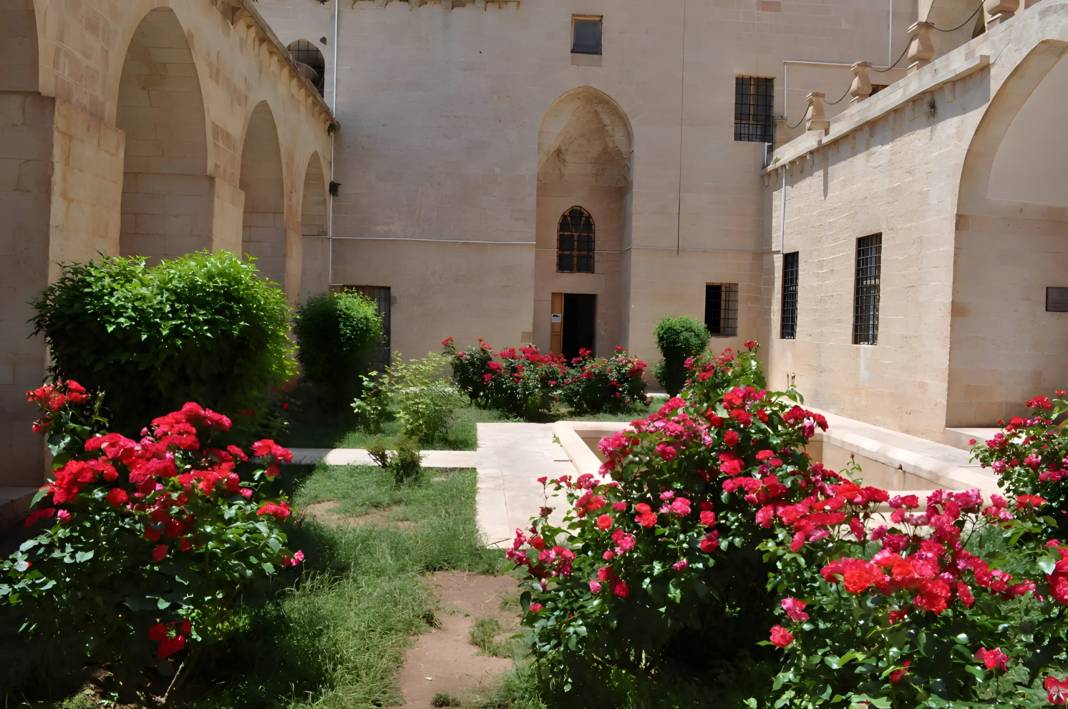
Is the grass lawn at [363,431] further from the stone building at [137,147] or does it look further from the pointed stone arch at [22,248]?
the pointed stone arch at [22,248]

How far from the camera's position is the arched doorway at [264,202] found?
521 inches

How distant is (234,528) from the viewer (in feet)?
10.4

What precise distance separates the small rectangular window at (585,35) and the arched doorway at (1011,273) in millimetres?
9509

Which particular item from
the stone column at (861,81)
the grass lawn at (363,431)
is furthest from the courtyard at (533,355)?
the stone column at (861,81)

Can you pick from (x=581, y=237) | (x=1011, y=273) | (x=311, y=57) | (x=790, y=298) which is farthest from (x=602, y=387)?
(x=311, y=57)

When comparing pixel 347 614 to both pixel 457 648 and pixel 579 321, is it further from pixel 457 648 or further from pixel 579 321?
pixel 579 321

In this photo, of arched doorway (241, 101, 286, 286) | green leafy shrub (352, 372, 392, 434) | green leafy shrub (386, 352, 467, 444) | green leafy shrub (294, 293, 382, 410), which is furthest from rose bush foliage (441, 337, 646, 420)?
arched doorway (241, 101, 286, 286)

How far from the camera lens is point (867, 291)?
40.1ft

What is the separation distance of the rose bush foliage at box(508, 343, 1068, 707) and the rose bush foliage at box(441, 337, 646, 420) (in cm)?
861

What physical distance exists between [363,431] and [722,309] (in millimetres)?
9707

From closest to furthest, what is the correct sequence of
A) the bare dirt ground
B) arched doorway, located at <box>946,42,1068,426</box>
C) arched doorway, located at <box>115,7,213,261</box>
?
the bare dirt ground < arched doorway, located at <box>115,7,213,261</box> < arched doorway, located at <box>946,42,1068,426</box>

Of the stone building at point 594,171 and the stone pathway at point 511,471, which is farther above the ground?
the stone building at point 594,171

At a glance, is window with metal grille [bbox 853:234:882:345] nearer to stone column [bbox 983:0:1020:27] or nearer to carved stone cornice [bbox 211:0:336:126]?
stone column [bbox 983:0:1020:27]

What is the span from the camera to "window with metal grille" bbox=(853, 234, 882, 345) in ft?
39.3
